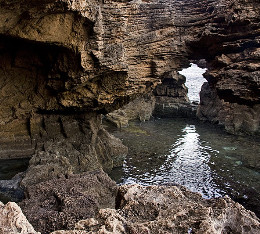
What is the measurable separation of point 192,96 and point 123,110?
19.9 metres

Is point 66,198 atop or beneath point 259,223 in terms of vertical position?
beneath

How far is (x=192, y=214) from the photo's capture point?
13.1 feet

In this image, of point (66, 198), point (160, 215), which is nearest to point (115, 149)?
point (66, 198)

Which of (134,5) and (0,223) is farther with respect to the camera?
(134,5)

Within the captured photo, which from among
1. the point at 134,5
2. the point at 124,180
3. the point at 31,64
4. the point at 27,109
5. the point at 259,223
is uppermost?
the point at 134,5

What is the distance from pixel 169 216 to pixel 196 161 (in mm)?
12659

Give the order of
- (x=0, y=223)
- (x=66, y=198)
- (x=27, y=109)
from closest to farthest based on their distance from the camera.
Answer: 1. (x=0, y=223)
2. (x=66, y=198)
3. (x=27, y=109)

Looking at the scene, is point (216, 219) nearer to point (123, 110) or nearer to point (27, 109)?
point (27, 109)

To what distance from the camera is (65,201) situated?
566 centimetres

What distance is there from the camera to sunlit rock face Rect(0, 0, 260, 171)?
436 inches

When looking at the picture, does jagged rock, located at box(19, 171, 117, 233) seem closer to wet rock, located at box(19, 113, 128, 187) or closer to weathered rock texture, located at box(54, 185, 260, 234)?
weathered rock texture, located at box(54, 185, 260, 234)

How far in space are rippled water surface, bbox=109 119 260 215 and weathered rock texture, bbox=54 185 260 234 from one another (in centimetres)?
746

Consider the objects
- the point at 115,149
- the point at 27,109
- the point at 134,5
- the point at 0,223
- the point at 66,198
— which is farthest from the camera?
the point at 115,149

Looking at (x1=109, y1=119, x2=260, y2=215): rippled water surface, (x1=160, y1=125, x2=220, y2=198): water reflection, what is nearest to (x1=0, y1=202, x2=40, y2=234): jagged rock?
(x1=109, y1=119, x2=260, y2=215): rippled water surface
